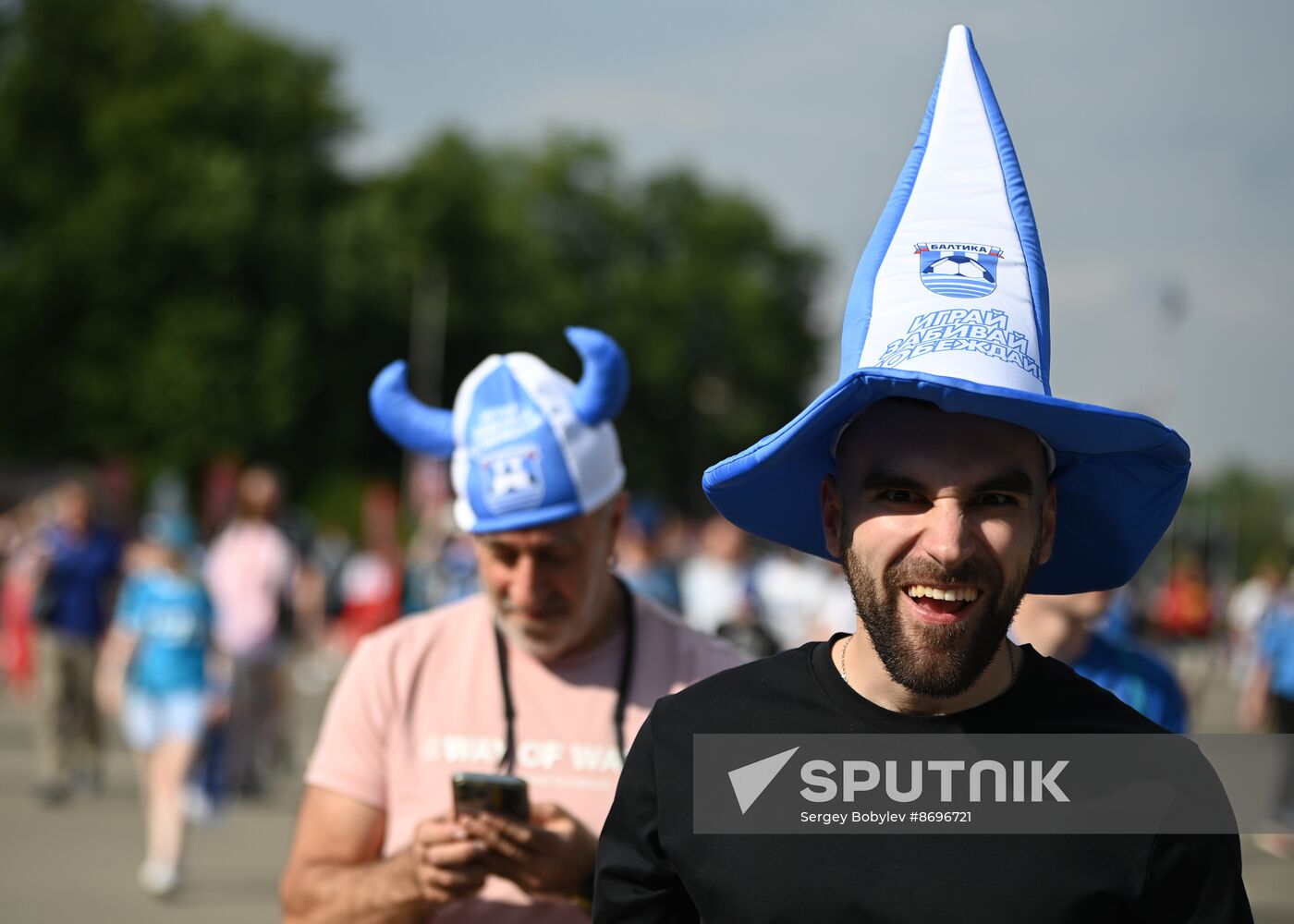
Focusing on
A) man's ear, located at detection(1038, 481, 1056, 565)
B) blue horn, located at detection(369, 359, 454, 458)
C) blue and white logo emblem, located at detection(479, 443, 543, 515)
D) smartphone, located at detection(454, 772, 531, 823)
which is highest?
blue horn, located at detection(369, 359, 454, 458)

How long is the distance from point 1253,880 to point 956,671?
9.28 meters

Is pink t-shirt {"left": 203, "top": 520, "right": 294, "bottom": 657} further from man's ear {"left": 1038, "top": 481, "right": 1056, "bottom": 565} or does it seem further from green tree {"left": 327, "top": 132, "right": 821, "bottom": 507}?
green tree {"left": 327, "top": 132, "right": 821, "bottom": 507}

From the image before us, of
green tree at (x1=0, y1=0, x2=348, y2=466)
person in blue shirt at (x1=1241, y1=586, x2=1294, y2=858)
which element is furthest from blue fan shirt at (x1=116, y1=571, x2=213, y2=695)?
green tree at (x1=0, y1=0, x2=348, y2=466)

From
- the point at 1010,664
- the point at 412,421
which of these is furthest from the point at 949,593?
the point at 412,421

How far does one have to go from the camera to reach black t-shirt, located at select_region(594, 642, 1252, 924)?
2.54 metres

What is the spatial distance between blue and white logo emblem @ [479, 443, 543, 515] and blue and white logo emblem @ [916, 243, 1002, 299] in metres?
1.55

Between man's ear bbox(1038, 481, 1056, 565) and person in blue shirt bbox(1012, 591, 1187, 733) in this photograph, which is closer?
man's ear bbox(1038, 481, 1056, 565)

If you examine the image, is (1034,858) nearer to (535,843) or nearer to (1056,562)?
(1056,562)

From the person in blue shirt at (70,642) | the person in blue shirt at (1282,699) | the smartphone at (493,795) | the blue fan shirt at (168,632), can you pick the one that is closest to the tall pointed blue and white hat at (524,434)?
the smartphone at (493,795)

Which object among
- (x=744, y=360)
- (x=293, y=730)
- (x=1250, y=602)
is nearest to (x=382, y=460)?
(x=744, y=360)

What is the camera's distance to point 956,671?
104 inches

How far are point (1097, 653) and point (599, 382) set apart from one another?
→ 90.6 inches

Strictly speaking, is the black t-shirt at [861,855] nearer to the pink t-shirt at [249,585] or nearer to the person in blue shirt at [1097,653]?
the person in blue shirt at [1097,653]

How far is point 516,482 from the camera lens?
A: 13.9 feet
